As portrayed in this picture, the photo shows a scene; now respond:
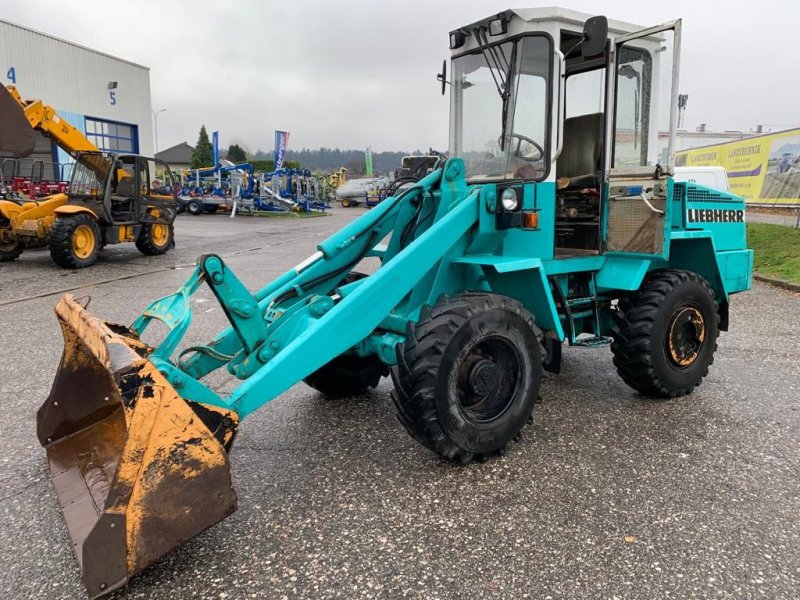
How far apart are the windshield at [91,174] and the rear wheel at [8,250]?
1664mm

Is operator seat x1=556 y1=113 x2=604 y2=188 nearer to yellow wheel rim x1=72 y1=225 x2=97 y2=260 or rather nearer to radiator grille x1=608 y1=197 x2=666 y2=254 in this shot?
radiator grille x1=608 y1=197 x2=666 y2=254

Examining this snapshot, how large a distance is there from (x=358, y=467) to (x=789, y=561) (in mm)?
2234

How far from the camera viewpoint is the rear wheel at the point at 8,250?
12.4 m

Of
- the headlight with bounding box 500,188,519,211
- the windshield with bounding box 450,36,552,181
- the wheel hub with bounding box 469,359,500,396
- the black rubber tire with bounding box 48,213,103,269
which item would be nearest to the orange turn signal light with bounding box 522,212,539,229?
the headlight with bounding box 500,188,519,211

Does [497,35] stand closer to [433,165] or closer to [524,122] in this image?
[524,122]

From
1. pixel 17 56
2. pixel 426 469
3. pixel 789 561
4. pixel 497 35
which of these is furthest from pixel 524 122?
pixel 17 56

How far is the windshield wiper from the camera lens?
160 inches

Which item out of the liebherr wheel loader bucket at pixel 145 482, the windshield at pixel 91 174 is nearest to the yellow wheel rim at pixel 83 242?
the windshield at pixel 91 174

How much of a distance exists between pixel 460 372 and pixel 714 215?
10.1 feet

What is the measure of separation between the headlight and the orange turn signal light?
0.38 feet

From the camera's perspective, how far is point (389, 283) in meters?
3.43

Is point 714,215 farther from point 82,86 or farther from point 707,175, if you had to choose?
point 82,86

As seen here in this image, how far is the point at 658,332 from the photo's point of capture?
4.42m

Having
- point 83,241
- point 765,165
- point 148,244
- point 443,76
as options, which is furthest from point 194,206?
point 443,76
